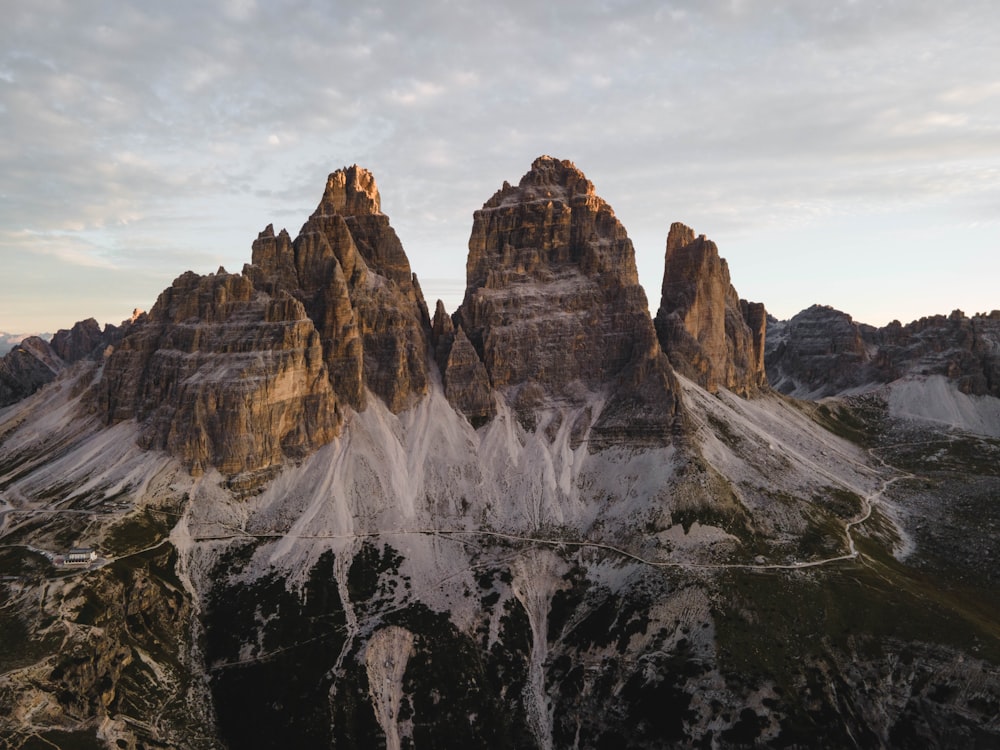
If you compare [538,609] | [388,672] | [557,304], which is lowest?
[388,672]

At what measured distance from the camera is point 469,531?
135625 millimetres

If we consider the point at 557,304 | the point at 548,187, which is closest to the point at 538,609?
the point at 557,304

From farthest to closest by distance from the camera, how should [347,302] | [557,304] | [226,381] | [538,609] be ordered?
[557,304] < [347,302] < [226,381] < [538,609]

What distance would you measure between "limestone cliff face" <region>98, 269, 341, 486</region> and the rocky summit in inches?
30.8

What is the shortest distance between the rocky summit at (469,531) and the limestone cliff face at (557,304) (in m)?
0.88

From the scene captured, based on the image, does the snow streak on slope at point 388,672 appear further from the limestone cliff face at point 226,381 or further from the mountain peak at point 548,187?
the mountain peak at point 548,187

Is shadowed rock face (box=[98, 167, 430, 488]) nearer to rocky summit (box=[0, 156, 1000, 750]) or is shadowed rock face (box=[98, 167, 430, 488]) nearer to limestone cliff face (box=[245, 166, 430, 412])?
limestone cliff face (box=[245, 166, 430, 412])

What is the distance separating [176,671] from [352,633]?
27445 millimetres

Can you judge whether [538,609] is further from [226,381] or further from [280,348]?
[226,381]

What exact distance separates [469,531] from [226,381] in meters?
66.6

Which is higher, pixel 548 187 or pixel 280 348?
pixel 548 187

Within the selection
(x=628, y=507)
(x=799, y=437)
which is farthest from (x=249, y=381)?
(x=799, y=437)

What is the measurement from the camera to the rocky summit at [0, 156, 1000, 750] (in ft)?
295

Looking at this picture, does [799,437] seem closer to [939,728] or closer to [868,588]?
[868,588]
